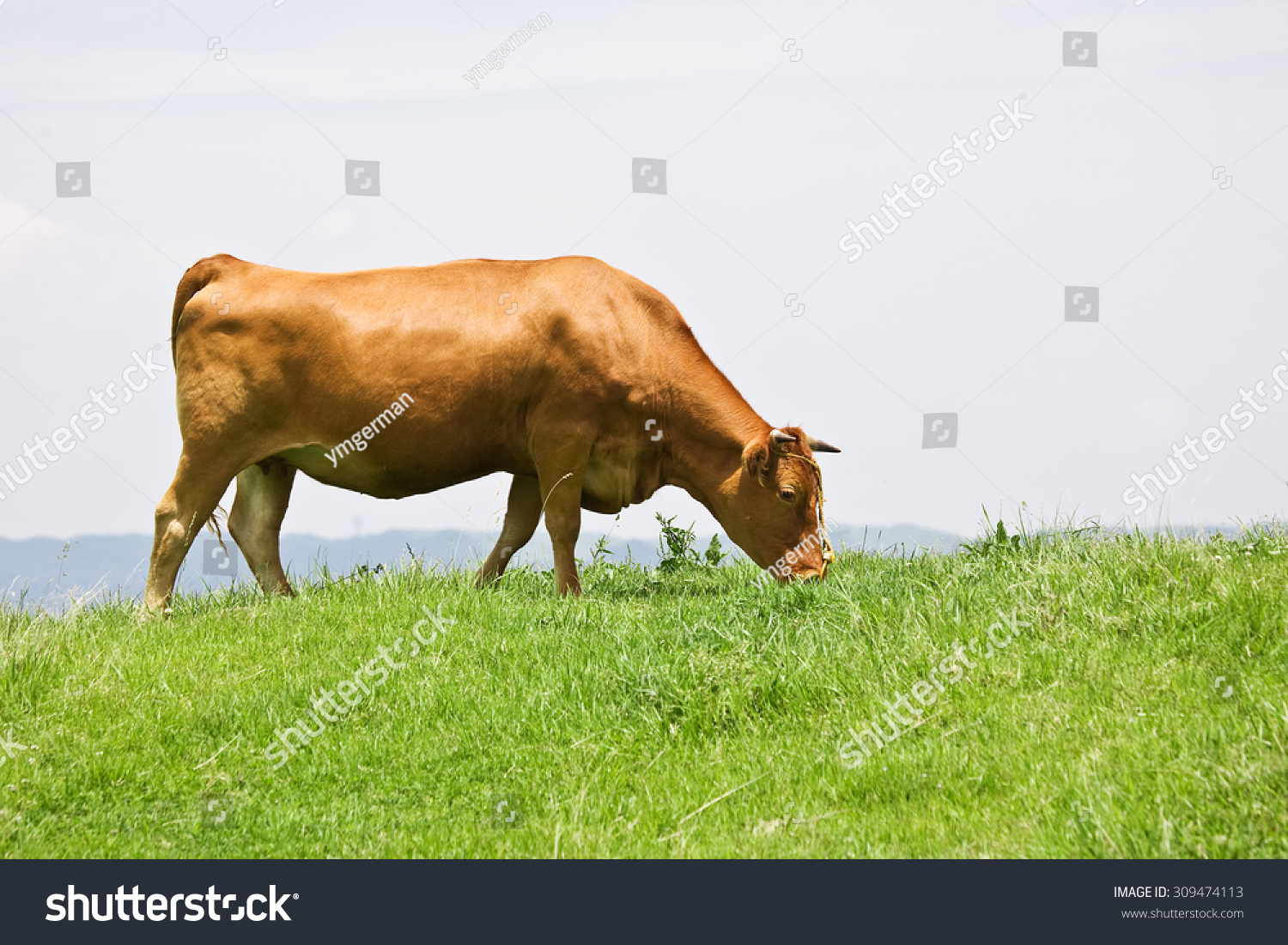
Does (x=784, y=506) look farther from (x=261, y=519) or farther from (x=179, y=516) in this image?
(x=179, y=516)

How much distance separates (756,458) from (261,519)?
429cm

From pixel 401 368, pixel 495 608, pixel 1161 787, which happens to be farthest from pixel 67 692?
pixel 1161 787

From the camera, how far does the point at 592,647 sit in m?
7.70

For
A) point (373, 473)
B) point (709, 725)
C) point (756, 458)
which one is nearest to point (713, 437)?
point (756, 458)

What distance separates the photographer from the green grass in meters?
5.29

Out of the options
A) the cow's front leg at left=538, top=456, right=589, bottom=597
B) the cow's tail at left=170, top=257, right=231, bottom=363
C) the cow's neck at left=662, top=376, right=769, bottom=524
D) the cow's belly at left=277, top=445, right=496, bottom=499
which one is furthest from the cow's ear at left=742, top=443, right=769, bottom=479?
the cow's tail at left=170, top=257, right=231, bottom=363

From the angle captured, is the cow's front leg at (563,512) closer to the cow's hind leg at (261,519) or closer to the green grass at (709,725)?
the green grass at (709,725)

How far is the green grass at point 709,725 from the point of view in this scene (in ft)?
17.3

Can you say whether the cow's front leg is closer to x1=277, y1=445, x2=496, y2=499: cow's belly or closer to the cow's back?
the cow's back

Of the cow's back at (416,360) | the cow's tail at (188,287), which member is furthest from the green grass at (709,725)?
the cow's tail at (188,287)

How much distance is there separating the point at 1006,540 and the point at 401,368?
4877mm

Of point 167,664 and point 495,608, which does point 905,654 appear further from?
point 167,664

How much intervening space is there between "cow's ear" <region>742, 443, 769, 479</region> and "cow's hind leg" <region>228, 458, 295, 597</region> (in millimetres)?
3976

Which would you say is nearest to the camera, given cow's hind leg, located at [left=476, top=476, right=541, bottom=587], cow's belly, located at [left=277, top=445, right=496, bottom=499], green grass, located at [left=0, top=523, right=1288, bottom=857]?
green grass, located at [left=0, top=523, right=1288, bottom=857]
